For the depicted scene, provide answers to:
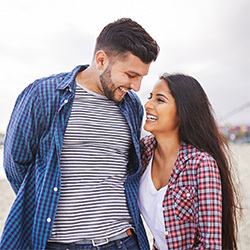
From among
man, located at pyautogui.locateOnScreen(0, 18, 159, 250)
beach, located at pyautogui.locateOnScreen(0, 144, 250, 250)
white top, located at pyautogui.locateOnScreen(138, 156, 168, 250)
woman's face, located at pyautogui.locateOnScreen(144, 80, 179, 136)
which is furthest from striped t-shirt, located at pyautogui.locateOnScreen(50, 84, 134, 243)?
beach, located at pyautogui.locateOnScreen(0, 144, 250, 250)

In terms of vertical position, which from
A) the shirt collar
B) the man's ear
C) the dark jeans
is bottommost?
the dark jeans

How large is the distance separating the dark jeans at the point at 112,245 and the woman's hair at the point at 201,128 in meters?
0.64

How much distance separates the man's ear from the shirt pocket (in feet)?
3.32

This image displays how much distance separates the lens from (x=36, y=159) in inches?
77.7

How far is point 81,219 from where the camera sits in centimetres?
192

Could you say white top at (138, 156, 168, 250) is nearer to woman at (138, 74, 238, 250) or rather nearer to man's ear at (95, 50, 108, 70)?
woman at (138, 74, 238, 250)

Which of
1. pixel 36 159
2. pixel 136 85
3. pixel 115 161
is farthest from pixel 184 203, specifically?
pixel 36 159

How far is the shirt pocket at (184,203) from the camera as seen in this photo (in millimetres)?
2052

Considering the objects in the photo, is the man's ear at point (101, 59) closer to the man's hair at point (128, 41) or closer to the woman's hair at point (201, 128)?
the man's hair at point (128, 41)

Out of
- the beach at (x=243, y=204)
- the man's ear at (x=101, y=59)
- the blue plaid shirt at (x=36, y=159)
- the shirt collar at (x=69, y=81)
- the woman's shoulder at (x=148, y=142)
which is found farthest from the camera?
the beach at (x=243, y=204)

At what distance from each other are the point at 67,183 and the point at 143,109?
928 millimetres

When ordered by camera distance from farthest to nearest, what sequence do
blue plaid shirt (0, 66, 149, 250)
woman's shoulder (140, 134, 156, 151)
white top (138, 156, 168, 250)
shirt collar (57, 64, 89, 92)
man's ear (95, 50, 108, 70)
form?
woman's shoulder (140, 134, 156, 151) < man's ear (95, 50, 108, 70) < white top (138, 156, 168, 250) < shirt collar (57, 64, 89, 92) < blue plaid shirt (0, 66, 149, 250)

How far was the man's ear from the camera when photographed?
2.27 meters

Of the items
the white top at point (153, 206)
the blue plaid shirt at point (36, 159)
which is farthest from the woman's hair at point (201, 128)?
the blue plaid shirt at point (36, 159)
